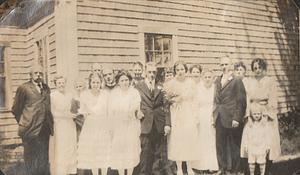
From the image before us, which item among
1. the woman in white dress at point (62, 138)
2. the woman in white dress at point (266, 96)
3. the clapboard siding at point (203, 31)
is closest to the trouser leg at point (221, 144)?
the woman in white dress at point (266, 96)

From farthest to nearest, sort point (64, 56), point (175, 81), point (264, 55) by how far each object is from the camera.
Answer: point (264, 55) → point (175, 81) → point (64, 56)

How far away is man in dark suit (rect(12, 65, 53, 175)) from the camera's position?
1.47 meters

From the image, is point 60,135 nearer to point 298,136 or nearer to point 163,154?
point 163,154

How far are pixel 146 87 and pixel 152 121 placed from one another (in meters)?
0.14

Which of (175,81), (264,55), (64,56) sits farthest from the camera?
(264,55)

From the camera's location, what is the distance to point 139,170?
1563 mm

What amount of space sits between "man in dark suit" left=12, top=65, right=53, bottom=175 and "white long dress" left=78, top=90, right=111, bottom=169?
0.44 ft

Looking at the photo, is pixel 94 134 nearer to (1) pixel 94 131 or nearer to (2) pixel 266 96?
(1) pixel 94 131

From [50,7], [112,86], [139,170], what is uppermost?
[50,7]

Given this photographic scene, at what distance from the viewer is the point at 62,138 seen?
1494 mm

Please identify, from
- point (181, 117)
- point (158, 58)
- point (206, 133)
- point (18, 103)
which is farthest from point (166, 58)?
point (18, 103)

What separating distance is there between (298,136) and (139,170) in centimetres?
75

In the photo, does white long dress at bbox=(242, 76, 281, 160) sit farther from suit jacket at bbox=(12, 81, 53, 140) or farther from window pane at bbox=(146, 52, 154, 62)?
suit jacket at bbox=(12, 81, 53, 140)

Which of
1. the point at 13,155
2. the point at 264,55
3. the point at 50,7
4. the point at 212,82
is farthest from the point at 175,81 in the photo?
the point at 13,155
